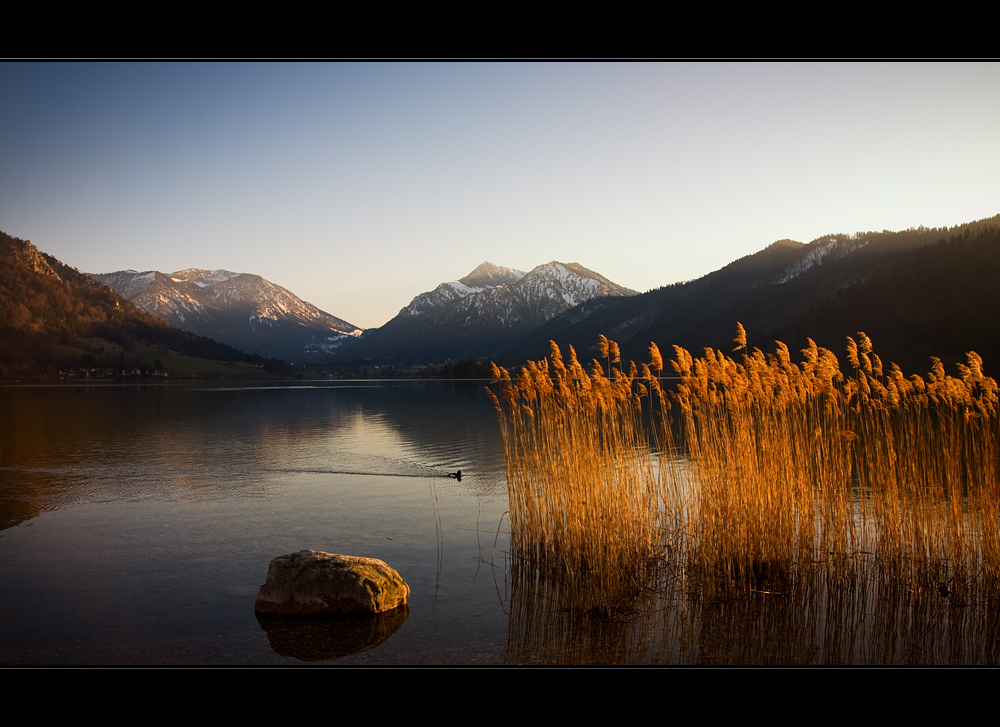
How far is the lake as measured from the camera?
7555 mm

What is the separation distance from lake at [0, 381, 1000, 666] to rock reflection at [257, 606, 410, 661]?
0.03 meters

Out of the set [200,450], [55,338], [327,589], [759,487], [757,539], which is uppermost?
[55,338]

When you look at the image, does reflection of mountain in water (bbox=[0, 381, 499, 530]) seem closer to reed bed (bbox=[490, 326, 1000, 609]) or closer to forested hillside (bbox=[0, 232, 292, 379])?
reed bed (bbox=[490, 326, 1000, 609])

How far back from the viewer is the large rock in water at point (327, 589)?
8.91 meters

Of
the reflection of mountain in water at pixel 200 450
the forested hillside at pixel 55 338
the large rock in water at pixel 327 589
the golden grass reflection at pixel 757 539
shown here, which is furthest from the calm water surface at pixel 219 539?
the forested hillside at pixel 55 338

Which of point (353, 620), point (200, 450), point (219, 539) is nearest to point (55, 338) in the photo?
point (200, 450)

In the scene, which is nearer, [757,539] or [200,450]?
[757,539]

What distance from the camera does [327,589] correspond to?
29.5 feet

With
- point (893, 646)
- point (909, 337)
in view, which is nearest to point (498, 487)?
point (893, 646)

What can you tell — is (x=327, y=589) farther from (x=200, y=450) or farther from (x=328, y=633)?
(x=200, y=450)

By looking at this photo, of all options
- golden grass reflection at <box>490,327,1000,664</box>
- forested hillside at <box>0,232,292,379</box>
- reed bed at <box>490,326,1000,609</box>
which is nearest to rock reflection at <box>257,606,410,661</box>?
golden grass reflection at <box>490,327,1000,664</box>

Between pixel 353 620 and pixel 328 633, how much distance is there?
49 cm

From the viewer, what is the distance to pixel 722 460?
966 cm
